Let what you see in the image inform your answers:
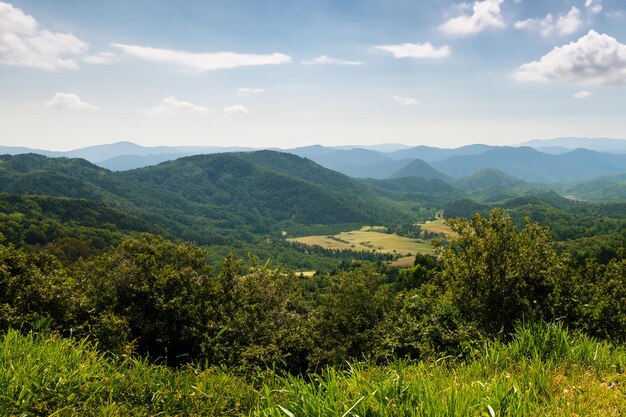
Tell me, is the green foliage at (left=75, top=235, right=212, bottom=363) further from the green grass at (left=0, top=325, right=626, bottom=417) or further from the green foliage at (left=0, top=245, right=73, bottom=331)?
the green grass at (left=0, top=325, right=626, bottom=417)

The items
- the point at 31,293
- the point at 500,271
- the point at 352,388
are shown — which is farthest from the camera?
the point at 31,293

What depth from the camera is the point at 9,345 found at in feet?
24.6

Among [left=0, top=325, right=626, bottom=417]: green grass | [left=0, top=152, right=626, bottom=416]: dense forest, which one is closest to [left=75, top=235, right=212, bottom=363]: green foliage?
[left=0, top=152, right=626, bottom=416]: dense forest

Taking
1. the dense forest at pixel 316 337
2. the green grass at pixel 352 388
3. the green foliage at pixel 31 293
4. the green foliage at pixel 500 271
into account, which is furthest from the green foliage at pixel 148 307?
the green foliage at pixel 500 271

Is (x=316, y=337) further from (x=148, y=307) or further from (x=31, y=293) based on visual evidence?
(x=31, y=293)

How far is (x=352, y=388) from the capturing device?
18.7 feet

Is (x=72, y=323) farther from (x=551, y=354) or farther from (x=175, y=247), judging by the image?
(x=551, y=354)

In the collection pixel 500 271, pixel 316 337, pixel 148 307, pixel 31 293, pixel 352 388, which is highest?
pixel 352 388

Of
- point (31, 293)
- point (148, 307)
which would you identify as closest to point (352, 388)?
point (31, 293)

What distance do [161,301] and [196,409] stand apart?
1822cm

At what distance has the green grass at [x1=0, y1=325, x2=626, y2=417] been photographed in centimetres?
499

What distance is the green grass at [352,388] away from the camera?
197 inches

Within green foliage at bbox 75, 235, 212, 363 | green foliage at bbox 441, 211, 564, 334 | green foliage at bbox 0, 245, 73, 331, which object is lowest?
green foliage at bbox 75, 235, 212, 363

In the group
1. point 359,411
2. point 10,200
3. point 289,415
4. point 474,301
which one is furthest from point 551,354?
point 10,200
